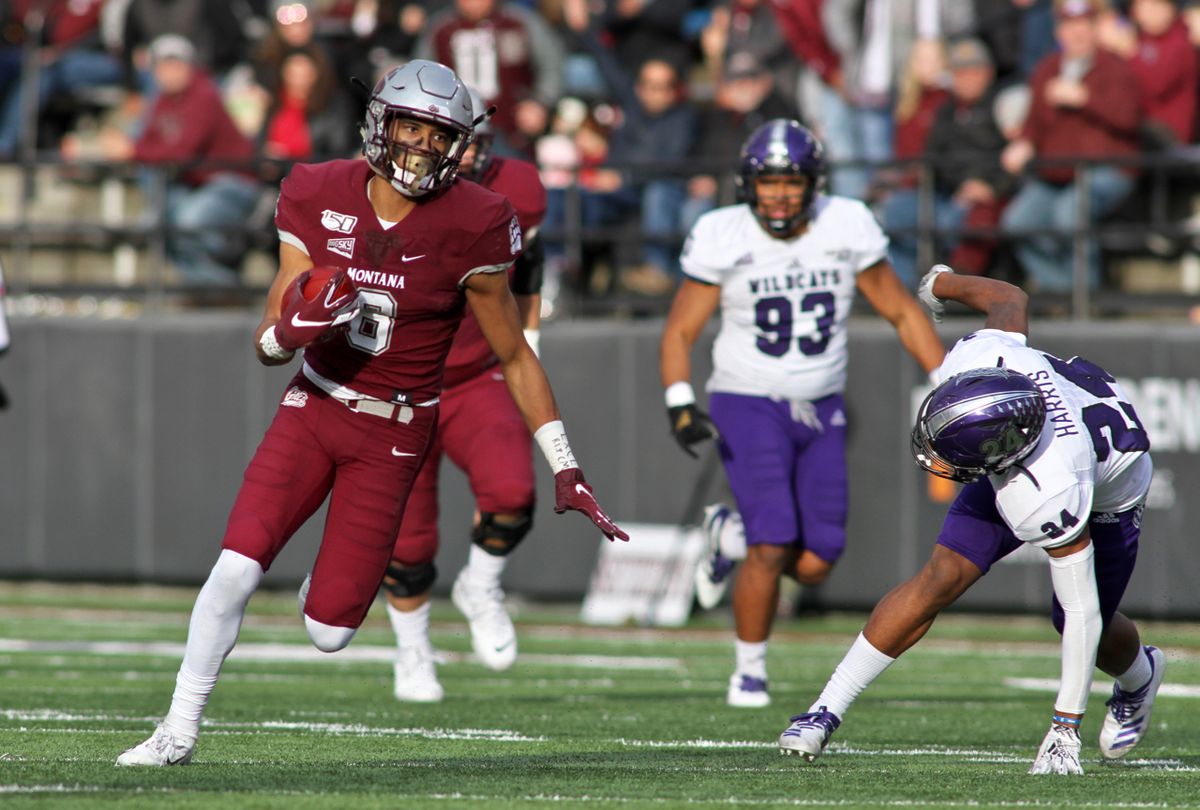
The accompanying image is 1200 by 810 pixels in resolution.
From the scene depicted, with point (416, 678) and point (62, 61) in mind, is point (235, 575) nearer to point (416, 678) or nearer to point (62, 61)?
point (416, 678)

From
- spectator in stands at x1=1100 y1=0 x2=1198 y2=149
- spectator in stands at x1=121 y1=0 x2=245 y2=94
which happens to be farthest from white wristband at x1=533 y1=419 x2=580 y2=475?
spectator in stands at x1=121 y1=0 x2=245 y2=94

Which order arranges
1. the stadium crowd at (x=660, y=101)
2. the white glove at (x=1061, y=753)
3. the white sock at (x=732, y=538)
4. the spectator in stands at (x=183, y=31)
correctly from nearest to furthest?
the white glove at (x=1061, y=753) → the white sock at (x=732, y=538) → the stadium crowd at (x=660, y=101) → the spectator in stands at (x=183, y=31)

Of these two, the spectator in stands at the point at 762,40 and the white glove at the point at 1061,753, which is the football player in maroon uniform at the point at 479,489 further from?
the spectator in stands at the point at 762,40

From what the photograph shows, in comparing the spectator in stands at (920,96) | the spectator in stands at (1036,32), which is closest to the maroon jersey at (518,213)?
the spectator in stands at (920,96)

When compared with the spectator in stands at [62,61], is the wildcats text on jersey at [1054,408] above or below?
above

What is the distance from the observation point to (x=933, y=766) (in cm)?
588

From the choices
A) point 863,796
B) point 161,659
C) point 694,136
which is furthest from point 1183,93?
point 863,796

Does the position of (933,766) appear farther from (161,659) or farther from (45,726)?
(161,659)

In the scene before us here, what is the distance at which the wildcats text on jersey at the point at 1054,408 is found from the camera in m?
5.48

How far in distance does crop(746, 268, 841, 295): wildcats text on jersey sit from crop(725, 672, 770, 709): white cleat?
60.2 inches

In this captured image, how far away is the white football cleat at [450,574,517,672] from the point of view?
7953mm

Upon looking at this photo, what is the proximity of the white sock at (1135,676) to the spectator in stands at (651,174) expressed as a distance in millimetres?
6090

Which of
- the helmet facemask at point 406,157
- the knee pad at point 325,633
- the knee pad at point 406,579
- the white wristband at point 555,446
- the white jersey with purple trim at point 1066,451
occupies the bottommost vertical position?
the knee pad at point 406,579

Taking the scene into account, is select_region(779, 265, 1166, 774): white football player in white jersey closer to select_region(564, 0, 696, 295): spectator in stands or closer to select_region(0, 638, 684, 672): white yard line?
select_region(0, 638, 684, 672): white yard line
